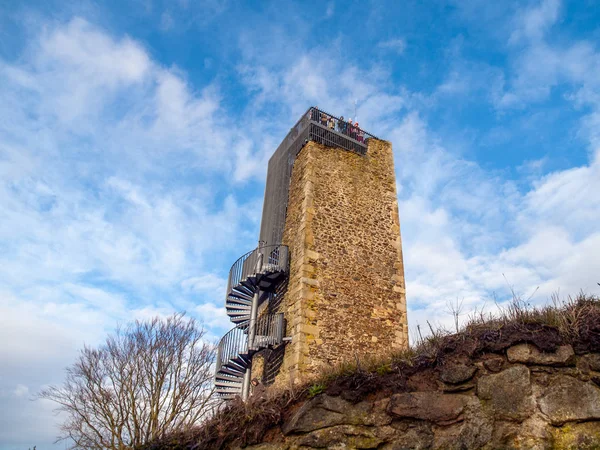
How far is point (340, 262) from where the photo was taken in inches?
468

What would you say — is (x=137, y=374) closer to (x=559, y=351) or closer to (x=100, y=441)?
(x=100, y=441)

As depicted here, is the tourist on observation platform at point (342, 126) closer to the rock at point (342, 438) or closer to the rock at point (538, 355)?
the rock at point (538, 355)

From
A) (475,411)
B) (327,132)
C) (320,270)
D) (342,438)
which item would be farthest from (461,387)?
(327,132)

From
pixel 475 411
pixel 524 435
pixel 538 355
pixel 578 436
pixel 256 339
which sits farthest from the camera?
pixel 256 339

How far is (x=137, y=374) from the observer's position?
1408cm

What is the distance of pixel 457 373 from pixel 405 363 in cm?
66

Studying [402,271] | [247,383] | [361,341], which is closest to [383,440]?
[361,341]

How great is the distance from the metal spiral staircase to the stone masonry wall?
0.44 metres

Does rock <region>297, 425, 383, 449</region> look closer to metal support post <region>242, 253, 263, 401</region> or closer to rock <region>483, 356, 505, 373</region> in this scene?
rock <region>483, 356, 505, 373</region>

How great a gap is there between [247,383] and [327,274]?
334cm

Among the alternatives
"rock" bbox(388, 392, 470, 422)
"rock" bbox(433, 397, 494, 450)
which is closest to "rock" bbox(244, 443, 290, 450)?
"rock" bbox(388, 392, 470, 422)

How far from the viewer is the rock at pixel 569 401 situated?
481 centimetres

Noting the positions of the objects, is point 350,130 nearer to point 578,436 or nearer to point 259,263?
point 259,263

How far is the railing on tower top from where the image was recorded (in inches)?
544
